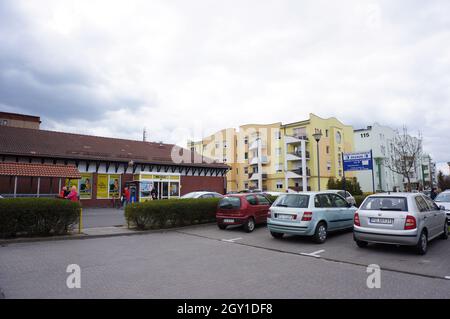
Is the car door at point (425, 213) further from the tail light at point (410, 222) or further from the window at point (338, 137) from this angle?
the window at point (338, 137)

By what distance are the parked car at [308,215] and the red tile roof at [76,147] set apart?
71.8 feet

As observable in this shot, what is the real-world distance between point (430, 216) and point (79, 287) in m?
8.77

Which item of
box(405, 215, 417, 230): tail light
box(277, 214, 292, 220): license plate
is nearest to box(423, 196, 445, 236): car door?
box(405, 215, 417, 230): tail light

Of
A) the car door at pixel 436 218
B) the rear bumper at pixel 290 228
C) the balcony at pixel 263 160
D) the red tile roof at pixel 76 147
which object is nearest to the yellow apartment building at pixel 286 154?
the balcony at pixel 263 160

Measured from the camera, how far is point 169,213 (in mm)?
12914

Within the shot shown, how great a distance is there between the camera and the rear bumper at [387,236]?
733 cm

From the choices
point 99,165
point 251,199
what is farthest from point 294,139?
point 251,199

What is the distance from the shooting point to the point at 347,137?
178ft

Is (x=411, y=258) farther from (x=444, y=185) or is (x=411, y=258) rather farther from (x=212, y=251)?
(x=444, y=185)

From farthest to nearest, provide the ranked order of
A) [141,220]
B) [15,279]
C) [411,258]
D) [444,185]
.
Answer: [444,185] → [141,220] → [411,258] → [15,279]

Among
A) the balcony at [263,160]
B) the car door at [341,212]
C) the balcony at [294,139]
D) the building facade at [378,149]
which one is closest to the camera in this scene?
the car door at [341,212]

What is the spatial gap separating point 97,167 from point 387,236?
83.3ft
